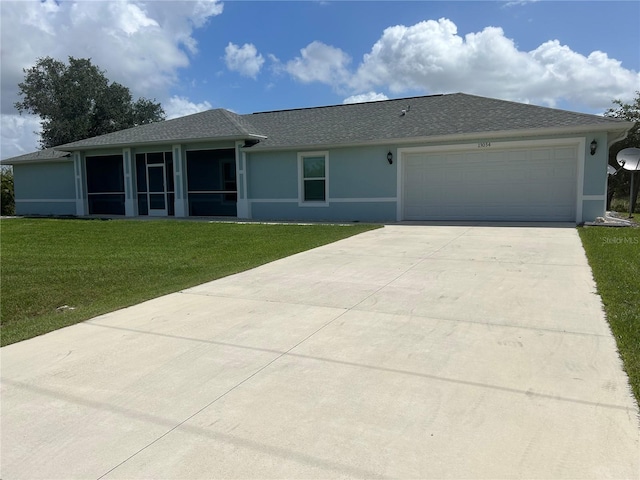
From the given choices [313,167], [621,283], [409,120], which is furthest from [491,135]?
[621,283]

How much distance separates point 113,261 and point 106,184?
14.7 metres

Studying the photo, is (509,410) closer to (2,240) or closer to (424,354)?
(424,354)

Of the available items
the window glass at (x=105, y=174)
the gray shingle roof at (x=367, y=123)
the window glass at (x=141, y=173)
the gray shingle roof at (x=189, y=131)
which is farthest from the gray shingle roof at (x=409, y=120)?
the window glass at (x=105, y=174)

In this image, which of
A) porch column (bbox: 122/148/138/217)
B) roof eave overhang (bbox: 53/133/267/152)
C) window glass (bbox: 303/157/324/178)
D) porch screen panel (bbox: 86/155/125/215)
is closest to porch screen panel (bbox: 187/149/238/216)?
roof eave overhang (bbox: 53/133/267/152)

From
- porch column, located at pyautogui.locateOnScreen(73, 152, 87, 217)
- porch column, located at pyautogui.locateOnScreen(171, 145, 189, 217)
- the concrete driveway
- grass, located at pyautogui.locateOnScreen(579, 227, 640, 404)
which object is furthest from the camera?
A: porch column, located at pyautogui.locateOnScreen(73, 152, 87, 217)

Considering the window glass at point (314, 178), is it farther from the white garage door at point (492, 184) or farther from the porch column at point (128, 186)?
the porch column at point (128, 186)

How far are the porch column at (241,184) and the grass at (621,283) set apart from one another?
1183 cm

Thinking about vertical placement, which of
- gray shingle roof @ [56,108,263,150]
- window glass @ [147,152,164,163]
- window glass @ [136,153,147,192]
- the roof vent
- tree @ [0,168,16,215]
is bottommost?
tree @ [0,168,16,215]

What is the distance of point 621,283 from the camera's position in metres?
6.11

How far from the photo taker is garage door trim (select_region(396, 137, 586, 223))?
45.0 feet

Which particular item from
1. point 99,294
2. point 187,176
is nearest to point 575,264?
point 99,294

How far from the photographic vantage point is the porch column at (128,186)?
20188 mm

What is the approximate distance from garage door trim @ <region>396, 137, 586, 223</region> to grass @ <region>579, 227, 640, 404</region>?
266 cm

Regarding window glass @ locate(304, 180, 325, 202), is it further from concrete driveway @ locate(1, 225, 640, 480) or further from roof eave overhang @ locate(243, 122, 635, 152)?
concrete driveway @ locate(1, 225, 640, 480)
